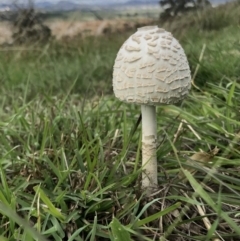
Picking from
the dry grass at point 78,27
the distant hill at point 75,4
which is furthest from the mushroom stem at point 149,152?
the dry grass at point 78,27

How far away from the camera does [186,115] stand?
70.9 inches

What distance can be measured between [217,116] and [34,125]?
68 centimetres

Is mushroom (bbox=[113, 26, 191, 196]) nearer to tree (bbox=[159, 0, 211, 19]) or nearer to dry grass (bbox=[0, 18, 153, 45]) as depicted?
tree (bbox=[159, 0, 211, 19])

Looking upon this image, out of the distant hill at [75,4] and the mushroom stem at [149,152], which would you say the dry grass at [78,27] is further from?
the mushroom stem at [149,152]

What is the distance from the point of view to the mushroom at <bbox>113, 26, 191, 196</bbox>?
1.23m

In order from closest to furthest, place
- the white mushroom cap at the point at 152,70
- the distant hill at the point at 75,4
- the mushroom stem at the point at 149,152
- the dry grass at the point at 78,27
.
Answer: the white mushroom cap at the point at 152,70 → the mushroom stem at the point at 149,152 → the distant hill at the point at 75,4 → the dry grass at the point at 78,27

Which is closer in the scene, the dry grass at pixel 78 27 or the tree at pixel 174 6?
the tree at pixel 174 6

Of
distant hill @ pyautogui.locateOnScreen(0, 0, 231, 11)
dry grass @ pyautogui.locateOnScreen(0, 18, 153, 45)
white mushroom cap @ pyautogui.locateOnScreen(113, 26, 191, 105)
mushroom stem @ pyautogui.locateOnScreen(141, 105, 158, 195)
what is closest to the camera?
white mushroom cap @ pyautogui.locateOnScreen(113, 26, 191, 105)

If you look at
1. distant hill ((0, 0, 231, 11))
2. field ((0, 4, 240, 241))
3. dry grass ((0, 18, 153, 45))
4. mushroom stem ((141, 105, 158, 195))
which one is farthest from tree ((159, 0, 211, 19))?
mushroom stem ((141, 105, 158, 195))

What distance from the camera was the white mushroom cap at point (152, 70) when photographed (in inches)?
48.5

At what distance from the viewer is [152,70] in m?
1.23

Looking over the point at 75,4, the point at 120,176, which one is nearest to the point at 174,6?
the point at 75,4

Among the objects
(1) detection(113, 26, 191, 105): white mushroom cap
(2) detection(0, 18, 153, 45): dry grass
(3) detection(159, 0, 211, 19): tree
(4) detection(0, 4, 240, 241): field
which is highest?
(1) detection(113, 26, 191, 105): white mushroom cap

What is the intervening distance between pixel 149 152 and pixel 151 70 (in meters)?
0.29
